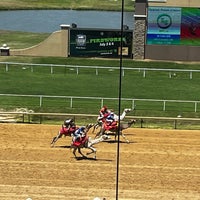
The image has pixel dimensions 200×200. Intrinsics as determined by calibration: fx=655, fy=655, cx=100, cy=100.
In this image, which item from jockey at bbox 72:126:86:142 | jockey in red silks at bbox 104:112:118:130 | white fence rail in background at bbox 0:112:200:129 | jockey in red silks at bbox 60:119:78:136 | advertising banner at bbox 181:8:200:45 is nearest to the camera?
jockey at bbox 72:126:86:142

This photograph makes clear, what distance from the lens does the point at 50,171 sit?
1606 centimetres

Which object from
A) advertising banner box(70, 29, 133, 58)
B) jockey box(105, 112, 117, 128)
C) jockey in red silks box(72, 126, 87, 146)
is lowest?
jockey in red silks box(72, 126, 87, 146)

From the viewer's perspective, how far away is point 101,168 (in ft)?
53.8

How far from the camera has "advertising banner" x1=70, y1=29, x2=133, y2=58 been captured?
36.2 metres

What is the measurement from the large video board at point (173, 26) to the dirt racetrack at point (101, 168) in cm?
1549

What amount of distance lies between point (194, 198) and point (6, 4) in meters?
67.2

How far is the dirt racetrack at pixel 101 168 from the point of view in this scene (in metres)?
14.3

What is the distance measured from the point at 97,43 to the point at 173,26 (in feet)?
14.2

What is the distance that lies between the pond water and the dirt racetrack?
122 feet

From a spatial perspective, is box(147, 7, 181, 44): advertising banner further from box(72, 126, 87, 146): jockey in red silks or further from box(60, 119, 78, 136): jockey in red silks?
box(72, 126, 87, 146): jockey in red silks

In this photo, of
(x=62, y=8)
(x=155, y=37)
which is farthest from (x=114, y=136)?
(x=62, y=8)

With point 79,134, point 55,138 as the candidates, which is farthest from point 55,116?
point 79,134

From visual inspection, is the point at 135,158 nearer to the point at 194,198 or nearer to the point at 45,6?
the point at 194,198

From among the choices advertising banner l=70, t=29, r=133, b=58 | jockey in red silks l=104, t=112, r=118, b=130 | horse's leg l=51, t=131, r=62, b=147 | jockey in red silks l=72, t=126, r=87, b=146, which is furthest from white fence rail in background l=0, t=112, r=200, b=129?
advertising banner l=70, t=29, r=133, b=58
